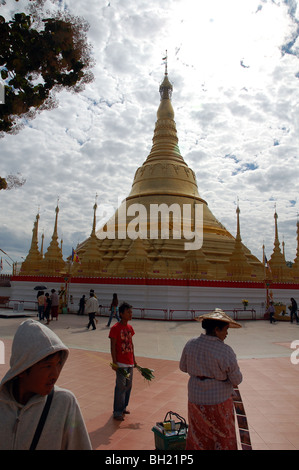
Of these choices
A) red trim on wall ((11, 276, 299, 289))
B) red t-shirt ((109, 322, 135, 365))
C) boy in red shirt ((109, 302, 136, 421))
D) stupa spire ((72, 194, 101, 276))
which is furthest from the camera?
stupa spire ((72, 194, 101, 276))

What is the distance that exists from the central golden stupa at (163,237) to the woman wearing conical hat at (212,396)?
17.0m

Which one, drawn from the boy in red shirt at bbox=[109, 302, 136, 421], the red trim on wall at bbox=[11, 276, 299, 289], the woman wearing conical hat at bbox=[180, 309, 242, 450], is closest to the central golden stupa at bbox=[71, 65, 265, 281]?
the red trim on wall at bbox=[11, 276, 299, 289]

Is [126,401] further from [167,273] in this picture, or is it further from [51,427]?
[167,273]

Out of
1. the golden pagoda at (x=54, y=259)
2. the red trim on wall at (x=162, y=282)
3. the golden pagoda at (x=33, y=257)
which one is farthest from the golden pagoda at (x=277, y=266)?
the golden pagoda at (x=33, y=257)

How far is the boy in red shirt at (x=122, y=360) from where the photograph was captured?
479 cm

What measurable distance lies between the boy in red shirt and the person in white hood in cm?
299

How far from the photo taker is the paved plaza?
432cm

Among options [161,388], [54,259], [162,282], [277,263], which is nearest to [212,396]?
[161,388]

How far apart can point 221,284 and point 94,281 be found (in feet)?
26.7

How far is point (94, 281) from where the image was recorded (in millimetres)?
21578

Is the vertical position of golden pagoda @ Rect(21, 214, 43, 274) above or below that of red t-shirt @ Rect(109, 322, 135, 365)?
above

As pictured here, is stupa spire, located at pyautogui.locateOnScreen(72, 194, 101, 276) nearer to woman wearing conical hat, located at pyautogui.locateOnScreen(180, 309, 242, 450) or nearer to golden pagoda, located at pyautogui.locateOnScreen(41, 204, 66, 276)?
golden pagoda, located at pyautogui.locateOnScreen(41, 204, 66, 276)

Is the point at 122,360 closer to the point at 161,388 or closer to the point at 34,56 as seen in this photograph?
the point at 161,388

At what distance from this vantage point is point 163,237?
2595 cm
